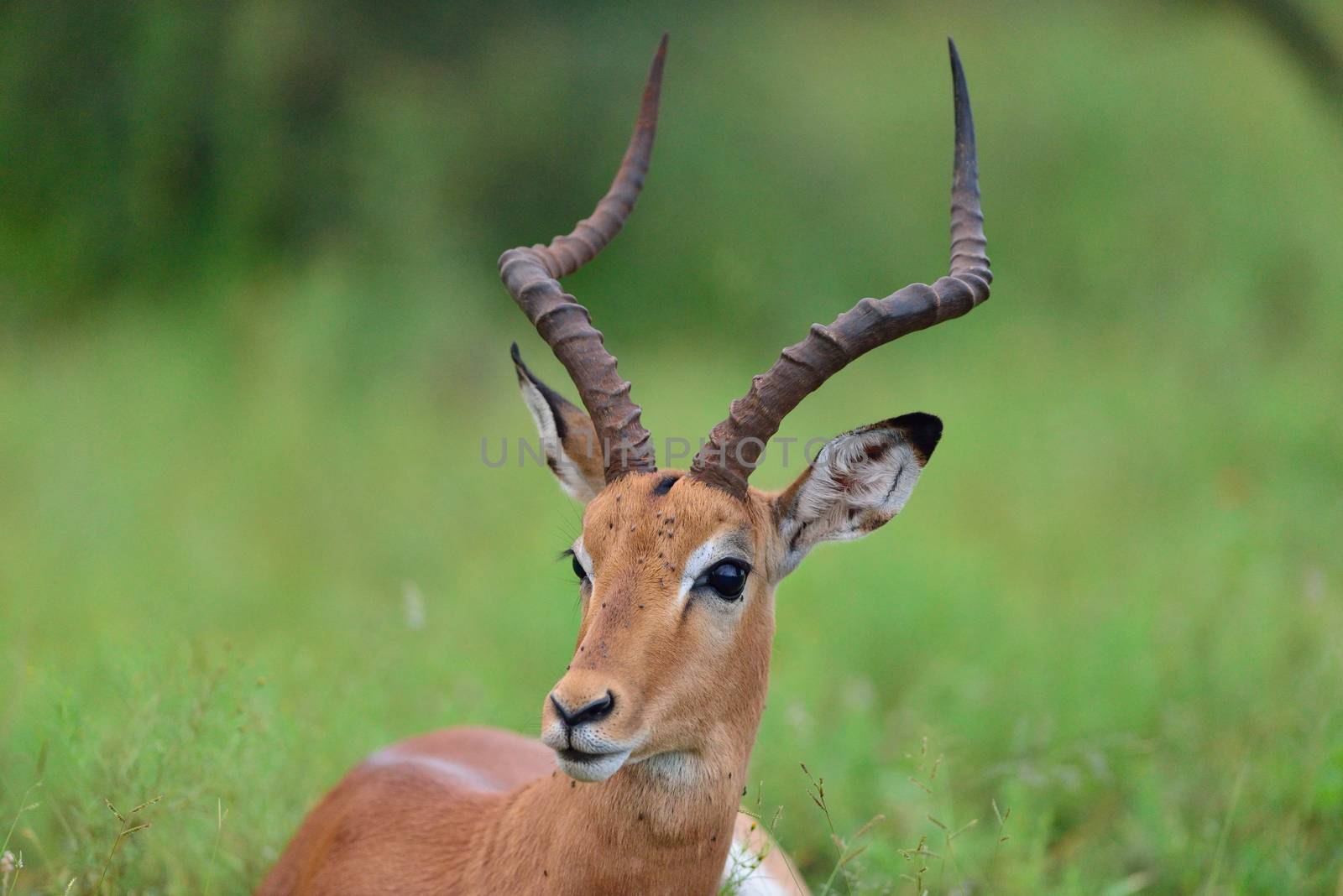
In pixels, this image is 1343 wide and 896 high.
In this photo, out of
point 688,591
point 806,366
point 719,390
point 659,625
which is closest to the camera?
point 659,625

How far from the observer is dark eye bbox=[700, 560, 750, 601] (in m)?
3.19

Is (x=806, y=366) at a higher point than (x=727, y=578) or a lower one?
higher

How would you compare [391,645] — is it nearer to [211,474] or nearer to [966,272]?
[966,272]

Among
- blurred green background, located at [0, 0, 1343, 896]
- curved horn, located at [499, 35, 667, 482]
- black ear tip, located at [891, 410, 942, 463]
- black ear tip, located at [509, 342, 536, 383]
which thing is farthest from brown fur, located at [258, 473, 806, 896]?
blurred green background, located at [0, 0, 1343, 896]

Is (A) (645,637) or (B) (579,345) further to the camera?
(B) (579,345)

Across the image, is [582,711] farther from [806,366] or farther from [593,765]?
[806,366]

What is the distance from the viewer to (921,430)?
3.42 m

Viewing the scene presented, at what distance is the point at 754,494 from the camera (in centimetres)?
348

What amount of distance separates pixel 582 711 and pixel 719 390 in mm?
7675

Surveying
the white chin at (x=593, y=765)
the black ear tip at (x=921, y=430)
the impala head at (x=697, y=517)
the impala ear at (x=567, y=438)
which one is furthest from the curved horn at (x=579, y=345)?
the white chin at (x=593, y=765)

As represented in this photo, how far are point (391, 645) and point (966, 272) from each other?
136 inches

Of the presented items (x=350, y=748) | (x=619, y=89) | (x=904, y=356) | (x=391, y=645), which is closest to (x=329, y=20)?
(x=619, y=89)

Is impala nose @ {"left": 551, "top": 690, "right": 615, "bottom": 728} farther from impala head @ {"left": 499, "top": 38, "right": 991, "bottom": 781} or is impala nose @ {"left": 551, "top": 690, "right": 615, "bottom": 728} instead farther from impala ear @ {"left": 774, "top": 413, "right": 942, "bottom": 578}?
impala ear @ {"left": 774, "top": 413, "right": 942, "bottom": 578}

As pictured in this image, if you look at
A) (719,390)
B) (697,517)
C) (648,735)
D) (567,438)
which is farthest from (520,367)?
(719,390)
